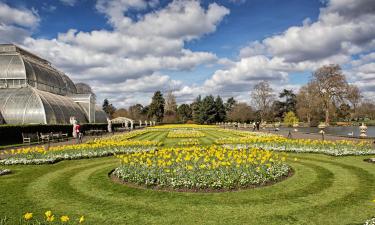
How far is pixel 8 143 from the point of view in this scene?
24.6 metres

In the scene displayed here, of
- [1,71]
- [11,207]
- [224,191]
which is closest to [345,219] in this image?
[224,191]

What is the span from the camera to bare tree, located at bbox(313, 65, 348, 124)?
170 ft

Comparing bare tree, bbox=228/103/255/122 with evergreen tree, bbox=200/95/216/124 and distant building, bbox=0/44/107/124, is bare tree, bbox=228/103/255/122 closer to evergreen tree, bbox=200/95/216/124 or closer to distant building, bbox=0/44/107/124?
evergreen tree, bbox=200/95/216/124

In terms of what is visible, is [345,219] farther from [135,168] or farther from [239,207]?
[135,168]

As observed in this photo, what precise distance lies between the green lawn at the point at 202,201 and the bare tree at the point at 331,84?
4697 centimetres

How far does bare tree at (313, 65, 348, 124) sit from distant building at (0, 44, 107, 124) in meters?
41.7

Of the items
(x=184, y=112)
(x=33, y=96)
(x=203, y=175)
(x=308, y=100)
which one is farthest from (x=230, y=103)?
(x=203, y=175)

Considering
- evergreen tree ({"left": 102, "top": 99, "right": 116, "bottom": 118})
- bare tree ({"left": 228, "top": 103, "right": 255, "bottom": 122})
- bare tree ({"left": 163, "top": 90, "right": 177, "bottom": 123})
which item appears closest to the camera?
bare tree ({"left": 228, "top": 103, "right": 255, "bottom": 122})

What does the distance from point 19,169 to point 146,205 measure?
795 centimetres

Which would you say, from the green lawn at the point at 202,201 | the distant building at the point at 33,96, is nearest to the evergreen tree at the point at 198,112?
the distant building at the point at 33,96

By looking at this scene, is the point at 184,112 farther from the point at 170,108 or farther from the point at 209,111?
the point at 209,111

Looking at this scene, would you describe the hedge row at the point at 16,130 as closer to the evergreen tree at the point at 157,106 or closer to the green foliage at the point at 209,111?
the green foliage at the point at 209,111

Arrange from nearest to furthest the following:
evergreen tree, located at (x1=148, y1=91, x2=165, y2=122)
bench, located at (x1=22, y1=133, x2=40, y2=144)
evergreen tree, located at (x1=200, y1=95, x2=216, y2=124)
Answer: bench, located at (x1=22, y1=133, x2=40, y2=144) → evergreen tree, located at (x1=200, y1=95, x2=216, y2=124) → evergreen tree, located at (x1=148, y1=91, x2=165, y2=122)

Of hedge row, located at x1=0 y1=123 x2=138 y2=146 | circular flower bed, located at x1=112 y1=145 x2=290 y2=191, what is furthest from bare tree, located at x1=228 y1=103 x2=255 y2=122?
circular flower bed, located at x1=112 y1=145 x2=290 y2=191
